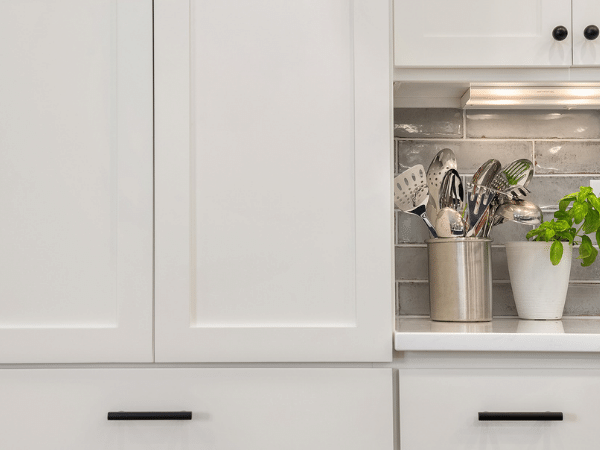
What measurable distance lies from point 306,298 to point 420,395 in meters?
0.27

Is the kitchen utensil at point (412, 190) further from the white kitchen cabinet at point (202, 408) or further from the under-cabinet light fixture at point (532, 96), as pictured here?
the white kitchen cabinet at point (202, 408)

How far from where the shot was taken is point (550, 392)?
1043 millimetres

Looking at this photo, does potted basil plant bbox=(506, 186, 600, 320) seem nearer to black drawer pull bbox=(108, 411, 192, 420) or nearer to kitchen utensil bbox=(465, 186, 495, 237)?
kitchen utensil bbox=(465, 186, 495, 237)

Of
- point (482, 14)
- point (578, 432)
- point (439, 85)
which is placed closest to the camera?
point (578, 432)

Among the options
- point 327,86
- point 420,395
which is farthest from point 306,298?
point 327,86

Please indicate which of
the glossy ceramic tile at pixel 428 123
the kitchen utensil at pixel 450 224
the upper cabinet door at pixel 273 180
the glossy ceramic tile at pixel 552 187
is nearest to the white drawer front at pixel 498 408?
the upper cabinet door at pixel 273 180

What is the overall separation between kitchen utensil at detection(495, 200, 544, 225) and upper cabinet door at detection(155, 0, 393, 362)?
0.40m

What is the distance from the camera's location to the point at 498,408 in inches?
41.1

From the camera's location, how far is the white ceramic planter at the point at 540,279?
1308 millimetres

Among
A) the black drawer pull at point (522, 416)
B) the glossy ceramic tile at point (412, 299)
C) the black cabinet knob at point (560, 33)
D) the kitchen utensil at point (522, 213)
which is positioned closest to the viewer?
the black drawer pull at point (522, 416)

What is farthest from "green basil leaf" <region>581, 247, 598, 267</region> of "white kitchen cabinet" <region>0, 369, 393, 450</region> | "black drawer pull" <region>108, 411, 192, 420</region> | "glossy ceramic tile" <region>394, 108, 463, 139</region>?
"black drawer pull" <region>108, 411, 192, 420</region>

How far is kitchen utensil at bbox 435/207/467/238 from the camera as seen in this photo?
128 centimetres

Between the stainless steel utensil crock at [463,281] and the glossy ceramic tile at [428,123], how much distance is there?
381mm

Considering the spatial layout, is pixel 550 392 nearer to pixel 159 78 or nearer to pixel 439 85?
pixel 439 85
